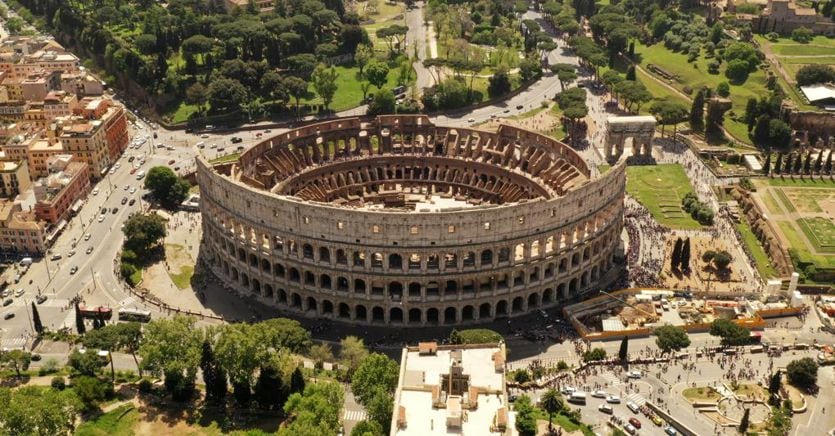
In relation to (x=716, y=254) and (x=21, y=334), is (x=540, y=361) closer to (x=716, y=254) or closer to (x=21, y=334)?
(x=716, y=254)

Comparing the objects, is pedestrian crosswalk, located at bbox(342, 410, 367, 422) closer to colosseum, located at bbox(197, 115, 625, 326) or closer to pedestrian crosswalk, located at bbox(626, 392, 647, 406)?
colosseum, located at bbox(197, 115, 625, 326)

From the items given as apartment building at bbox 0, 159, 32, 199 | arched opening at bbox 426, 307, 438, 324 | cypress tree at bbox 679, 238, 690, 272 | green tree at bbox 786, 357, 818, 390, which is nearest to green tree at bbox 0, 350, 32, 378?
apartment building at bbox 0, 159, 32, 199

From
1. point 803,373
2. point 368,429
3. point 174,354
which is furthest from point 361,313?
point 803,373

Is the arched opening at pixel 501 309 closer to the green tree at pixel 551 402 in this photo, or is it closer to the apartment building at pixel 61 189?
the green tree at pixel 551 402

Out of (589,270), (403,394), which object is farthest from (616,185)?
(403,394)

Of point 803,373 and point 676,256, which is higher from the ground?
point 676,256

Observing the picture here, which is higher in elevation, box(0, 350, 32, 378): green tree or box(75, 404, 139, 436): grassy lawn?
box(0, 350, 32, 378): green tree

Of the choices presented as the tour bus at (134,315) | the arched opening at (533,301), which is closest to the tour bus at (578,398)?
the arched opening at (533,301)

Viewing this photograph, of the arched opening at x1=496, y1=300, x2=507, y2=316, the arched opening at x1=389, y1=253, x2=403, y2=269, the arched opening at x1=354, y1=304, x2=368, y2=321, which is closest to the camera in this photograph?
the arched opening at x1=389, y1=253, x2=403, y2=269

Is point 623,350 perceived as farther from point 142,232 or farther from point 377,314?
point 142,232
